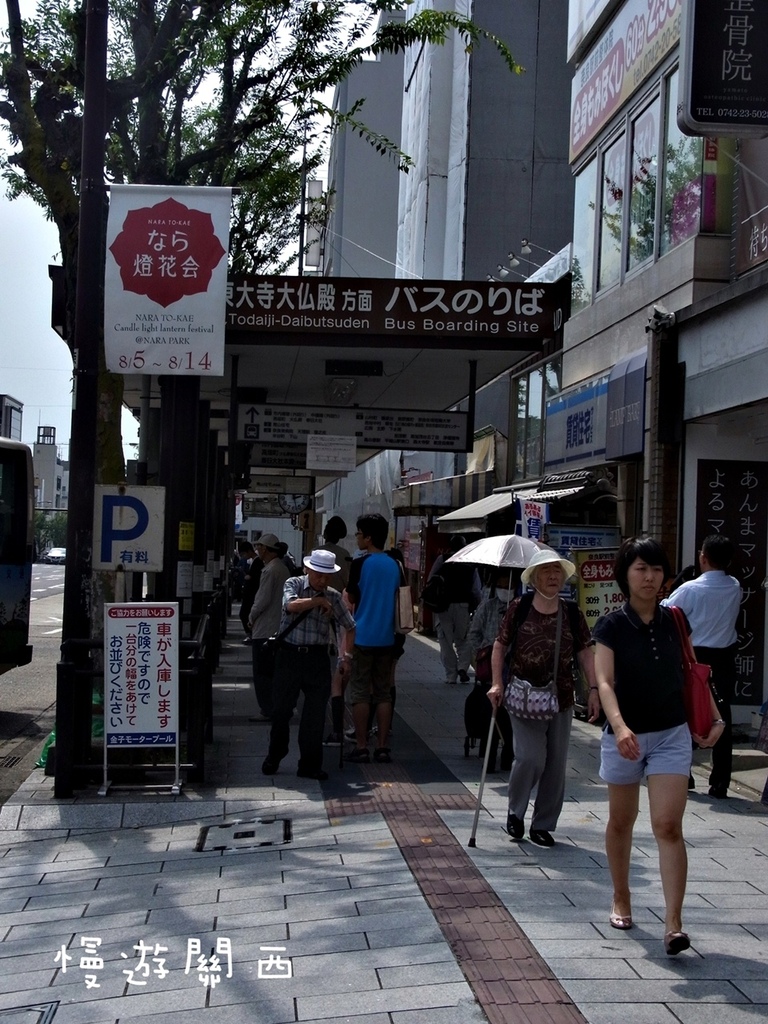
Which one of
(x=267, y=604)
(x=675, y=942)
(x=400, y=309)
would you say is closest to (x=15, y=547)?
(x=267, y=604)

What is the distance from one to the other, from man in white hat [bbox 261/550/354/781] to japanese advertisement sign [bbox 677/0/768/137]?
3940 millimetres

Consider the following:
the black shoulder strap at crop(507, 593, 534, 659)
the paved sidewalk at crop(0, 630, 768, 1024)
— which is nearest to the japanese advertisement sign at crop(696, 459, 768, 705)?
the paved sidewalk at crop(0, 630, 768, 1024)

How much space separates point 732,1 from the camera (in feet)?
28.7

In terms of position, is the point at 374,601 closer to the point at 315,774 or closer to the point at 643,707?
the point at 315,774

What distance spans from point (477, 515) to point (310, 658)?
9047mm

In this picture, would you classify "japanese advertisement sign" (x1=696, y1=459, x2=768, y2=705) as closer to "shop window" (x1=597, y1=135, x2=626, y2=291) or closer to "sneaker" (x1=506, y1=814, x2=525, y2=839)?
"shop window" (x1=597, y1=135, x2=626, y2=291)

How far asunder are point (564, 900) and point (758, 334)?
591 cm

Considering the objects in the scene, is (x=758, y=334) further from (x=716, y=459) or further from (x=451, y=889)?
(x=451, y=889)

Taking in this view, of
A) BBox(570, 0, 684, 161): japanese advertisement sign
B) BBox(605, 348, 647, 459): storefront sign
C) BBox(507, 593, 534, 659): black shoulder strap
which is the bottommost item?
BBox(507, 593, 534, 659): black shoulder strap

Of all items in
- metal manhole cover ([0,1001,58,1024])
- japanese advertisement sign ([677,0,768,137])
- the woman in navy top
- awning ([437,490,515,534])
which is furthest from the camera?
awning ([437,490,515,534])

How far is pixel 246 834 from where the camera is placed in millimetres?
7535

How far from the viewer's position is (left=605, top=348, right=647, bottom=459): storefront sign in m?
12.4

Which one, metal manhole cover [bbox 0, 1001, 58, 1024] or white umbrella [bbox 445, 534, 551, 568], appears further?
white umbrella [bbox 445, 534, 551, 568]

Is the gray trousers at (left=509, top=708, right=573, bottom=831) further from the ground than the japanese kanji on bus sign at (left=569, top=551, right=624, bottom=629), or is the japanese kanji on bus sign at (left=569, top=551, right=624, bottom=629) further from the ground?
the japanese kanji on bus sign at (left=569, top=551, right=624, bottom=629)
